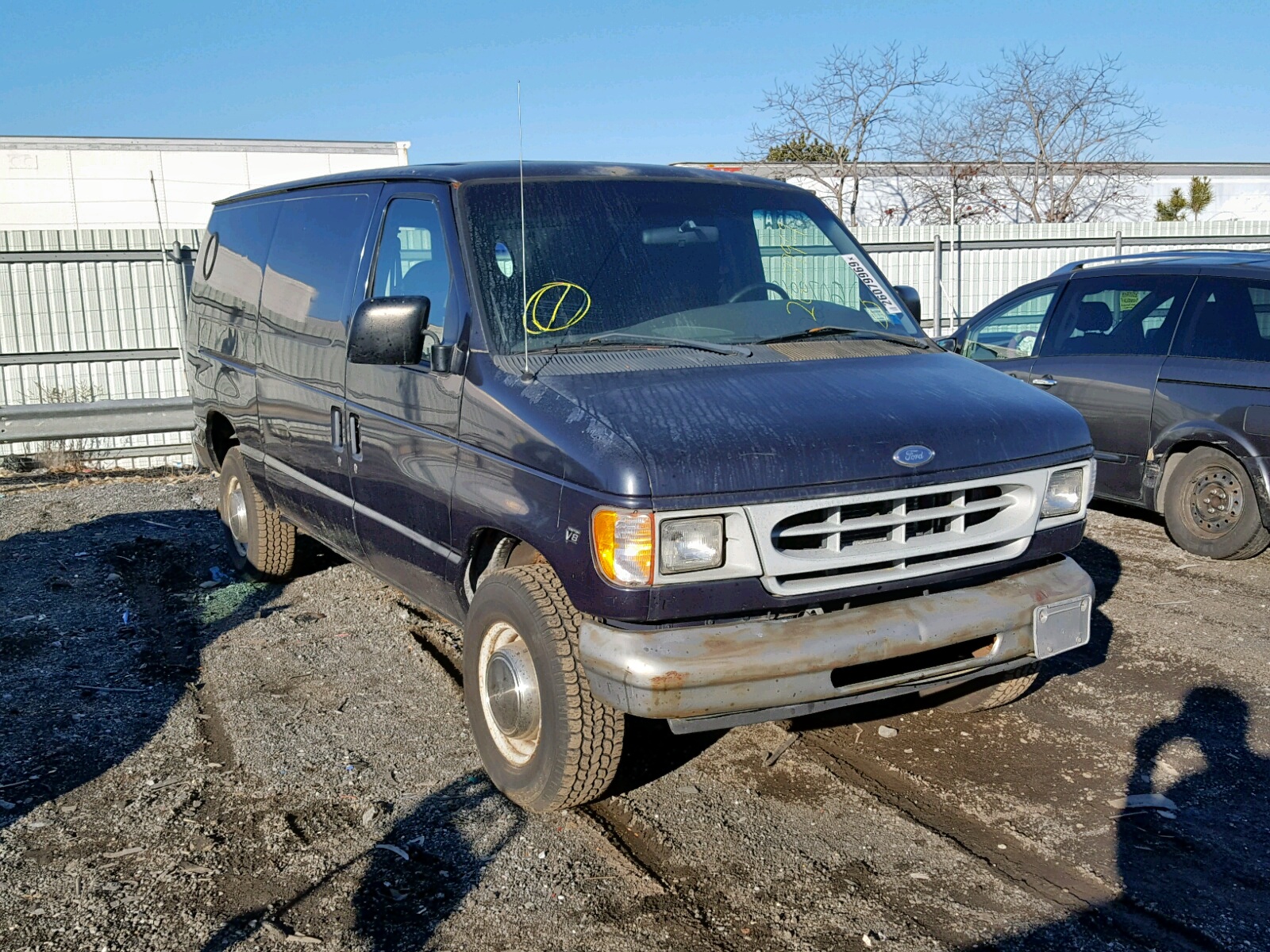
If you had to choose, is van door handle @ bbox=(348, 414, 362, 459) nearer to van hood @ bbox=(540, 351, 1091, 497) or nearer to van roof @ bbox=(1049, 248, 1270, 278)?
van hood @ bbox=(540, 351, 1091, 497)

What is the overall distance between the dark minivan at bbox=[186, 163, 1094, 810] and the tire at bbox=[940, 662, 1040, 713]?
2 cm

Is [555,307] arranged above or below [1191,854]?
above

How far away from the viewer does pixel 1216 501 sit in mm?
7090

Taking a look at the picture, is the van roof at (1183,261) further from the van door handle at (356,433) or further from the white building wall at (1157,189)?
the white building wall at (1157,189)

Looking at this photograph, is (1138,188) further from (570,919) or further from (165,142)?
(570,919)

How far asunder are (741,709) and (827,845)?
1.97ft

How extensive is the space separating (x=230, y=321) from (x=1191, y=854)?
5.40 meters

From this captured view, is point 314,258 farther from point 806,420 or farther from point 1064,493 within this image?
point 1064,493

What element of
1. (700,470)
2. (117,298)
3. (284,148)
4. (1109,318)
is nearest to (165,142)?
(284,148)

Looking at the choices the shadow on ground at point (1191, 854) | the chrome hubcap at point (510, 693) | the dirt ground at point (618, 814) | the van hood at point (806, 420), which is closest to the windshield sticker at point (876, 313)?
the van hood at point (806, 420)

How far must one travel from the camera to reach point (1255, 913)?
318cm

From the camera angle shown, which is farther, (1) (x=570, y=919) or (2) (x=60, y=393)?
(2) (x=60, y=393)

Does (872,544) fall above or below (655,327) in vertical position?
below

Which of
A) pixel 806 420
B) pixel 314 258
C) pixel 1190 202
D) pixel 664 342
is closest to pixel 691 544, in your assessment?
pixel 806 420
